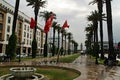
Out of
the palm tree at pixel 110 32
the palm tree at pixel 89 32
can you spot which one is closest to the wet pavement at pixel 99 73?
the palm tree at pixel 110 32

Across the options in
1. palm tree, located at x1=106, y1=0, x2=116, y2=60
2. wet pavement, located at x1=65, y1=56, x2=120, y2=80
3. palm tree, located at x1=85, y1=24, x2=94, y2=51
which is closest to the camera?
wet pavement, located at x1=65, y1=56, x2=120, y2=80

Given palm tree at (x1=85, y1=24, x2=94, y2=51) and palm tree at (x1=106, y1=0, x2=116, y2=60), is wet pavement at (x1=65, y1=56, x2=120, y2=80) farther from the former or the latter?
palm tree at (x1=85, y1=24, x2=94, y2=51)

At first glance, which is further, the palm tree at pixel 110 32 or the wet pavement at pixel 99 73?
the palm tree at pixel 110 32

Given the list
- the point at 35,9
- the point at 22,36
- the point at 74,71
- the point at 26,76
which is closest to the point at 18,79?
the point at 26,76

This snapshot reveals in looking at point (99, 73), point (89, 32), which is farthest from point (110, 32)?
point (89, 32)

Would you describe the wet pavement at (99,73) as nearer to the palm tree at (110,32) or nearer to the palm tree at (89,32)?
the palm tree at (110,32)

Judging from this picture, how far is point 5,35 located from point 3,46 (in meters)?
3.38

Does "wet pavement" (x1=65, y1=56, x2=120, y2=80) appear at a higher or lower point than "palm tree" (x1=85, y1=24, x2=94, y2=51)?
lower

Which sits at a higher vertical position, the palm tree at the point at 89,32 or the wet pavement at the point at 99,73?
the palm tree at the point at 89,32

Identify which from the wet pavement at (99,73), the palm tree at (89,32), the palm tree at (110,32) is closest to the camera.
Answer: the wet pavement at (99,73)

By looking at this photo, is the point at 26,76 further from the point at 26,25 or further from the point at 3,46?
the point at 26,25

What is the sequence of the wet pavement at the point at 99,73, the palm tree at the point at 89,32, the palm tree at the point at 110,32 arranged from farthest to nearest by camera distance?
1. the palm tree at the point at 89,32
2. the palm tree at the point at 110,32
3. the wet pavement at the point at 99,73

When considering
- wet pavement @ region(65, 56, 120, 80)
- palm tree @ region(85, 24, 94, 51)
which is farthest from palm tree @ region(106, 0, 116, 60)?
palm tree @ region(85, 24, 94, 51)

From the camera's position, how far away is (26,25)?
3388 inches
